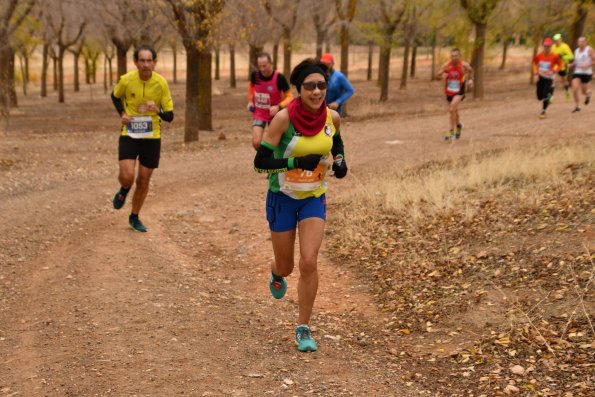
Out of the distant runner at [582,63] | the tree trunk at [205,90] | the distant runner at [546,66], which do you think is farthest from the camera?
the tree trunk at [205,90]

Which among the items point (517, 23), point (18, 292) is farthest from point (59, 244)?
point (517, 23)

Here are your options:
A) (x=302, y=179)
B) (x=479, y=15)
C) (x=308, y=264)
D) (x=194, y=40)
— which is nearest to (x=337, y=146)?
(x=302, y=179)

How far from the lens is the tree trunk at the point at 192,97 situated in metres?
17.1

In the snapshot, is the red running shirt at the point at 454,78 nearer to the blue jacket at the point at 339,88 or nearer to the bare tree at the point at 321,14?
the blue jacket at the point at 339,88

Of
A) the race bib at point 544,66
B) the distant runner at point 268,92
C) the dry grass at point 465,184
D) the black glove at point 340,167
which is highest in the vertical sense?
the race bib at point 544,66

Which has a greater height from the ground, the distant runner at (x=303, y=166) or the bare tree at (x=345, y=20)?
the bare tree at (x=345, y=20)

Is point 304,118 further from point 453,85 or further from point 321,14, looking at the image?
point 321,14

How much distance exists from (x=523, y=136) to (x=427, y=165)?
412 centimetres

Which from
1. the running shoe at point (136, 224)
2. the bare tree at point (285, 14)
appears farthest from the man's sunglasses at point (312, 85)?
the bare tree at point (285, 14)

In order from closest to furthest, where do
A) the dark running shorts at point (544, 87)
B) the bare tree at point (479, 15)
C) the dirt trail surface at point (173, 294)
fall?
the dirt trail surface at point (173, 294), the dark running shorts at point (544, 87), the bare tree at point (479, 15)

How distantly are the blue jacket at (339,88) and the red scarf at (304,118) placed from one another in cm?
670

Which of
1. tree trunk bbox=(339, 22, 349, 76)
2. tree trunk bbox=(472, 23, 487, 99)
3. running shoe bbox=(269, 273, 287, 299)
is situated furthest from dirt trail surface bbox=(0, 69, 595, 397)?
tree trunk bbox=(472, 23, 487, 99)

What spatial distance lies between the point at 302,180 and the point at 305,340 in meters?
1.26

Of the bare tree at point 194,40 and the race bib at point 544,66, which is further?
the race bib at point 544,66
